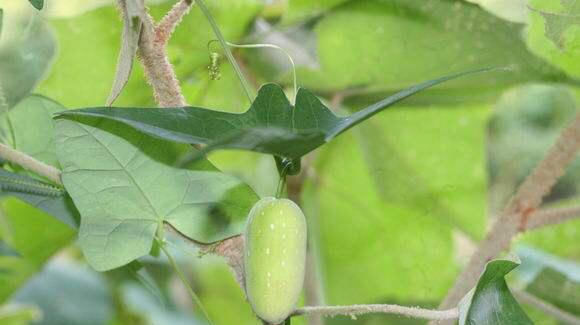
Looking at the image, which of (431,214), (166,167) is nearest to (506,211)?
(431,214)

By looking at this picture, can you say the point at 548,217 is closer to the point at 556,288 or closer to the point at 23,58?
the point at 556,288

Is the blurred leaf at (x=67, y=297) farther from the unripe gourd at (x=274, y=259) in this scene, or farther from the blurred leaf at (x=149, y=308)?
the unripe gourd at (x=274, y=259)

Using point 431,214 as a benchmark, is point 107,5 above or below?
above

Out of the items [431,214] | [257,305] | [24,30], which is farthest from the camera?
[431,214]

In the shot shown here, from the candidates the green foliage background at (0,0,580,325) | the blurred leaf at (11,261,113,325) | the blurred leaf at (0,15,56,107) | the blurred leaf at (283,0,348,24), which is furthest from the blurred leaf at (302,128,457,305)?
the blurred leaf at (11,261,113,325)

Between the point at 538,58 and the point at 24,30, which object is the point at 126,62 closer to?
the point at 24,30

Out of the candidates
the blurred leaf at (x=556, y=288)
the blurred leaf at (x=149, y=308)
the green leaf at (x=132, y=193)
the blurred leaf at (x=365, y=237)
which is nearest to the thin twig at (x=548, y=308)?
the blurred leaf at (x=556, y=288)

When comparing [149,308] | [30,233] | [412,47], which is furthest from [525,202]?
[149,308]
